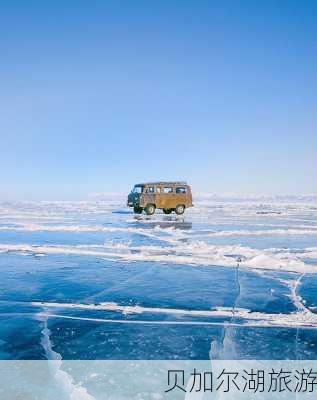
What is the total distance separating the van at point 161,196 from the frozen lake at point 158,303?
636 inches

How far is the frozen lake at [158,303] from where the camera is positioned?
4.48 m

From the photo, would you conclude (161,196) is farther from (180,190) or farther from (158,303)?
(158,303)

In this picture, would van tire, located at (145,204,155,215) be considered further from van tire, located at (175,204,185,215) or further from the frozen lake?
the frozen lake

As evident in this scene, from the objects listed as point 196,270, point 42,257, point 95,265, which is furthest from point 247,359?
point 42,257

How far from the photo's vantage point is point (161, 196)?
94.0 feet

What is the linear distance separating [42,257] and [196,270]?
14.1ft

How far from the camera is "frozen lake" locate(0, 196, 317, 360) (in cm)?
448

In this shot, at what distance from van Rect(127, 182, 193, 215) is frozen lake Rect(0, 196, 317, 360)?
16151mm

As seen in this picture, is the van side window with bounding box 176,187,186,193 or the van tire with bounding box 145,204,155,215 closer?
the van tire with bounding box 145,204,155,215

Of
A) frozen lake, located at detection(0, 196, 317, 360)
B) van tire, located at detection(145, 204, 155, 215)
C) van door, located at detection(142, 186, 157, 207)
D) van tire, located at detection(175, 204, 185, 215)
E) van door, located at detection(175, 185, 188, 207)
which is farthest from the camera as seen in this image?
van tire, located at detection(175, 204, 185, 215)

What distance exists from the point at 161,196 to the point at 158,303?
2245 centimetres

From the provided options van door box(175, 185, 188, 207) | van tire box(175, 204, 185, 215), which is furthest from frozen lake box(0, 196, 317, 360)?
van tire box(175, 204, 185, 215)

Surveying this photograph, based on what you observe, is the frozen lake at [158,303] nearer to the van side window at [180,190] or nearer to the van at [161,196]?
the van at [161,196]

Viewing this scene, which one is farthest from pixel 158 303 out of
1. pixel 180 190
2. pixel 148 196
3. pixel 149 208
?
pixel 180 190
